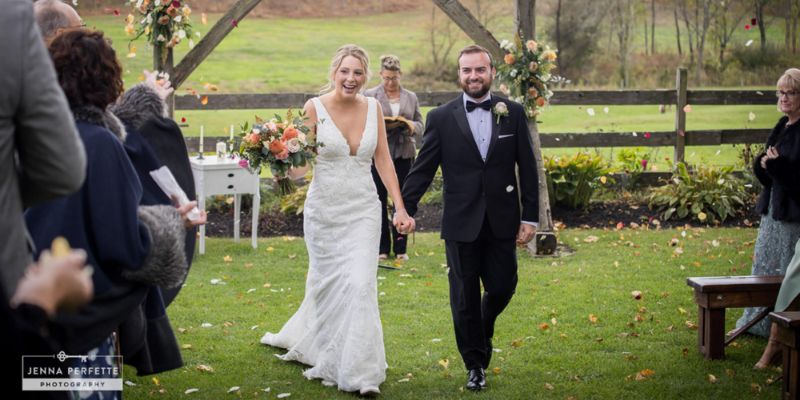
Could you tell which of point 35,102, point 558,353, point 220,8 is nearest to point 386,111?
point 558,353

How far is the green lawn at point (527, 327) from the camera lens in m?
Result: 6.42

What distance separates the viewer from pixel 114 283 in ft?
11.0

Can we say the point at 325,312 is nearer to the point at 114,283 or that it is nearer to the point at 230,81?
the point at 114,283

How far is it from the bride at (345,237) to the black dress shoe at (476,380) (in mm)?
583

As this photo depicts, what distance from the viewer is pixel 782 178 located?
6914 millimetres

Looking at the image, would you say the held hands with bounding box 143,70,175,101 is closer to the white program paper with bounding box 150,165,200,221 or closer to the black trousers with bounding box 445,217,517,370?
the white program paper with bounding box 150,165,200,221

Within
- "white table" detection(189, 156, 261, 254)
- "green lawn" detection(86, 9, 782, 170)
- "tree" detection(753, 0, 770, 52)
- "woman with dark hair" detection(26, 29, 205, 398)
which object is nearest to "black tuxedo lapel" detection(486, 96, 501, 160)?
"woman with dark hair" detection(26, 29, 205, 398)

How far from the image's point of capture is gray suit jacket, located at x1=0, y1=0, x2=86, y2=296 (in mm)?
2561

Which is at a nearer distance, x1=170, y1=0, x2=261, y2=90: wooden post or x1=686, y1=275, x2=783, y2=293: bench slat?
x1=686, y1=275, x2=783, y2=293: bench slat

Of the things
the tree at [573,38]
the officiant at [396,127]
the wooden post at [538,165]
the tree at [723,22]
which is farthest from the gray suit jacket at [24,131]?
the tree at [723,22]

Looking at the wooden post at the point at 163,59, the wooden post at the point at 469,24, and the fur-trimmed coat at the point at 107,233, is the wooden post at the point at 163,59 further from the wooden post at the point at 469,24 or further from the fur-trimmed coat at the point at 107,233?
the fur-trimmed coat at the point at 107,233

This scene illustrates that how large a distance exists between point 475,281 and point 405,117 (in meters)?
5.05

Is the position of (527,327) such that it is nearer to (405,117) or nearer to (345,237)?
(345,237)

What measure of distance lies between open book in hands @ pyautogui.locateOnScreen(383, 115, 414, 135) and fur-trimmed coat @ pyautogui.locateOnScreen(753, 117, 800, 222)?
4445 mm
